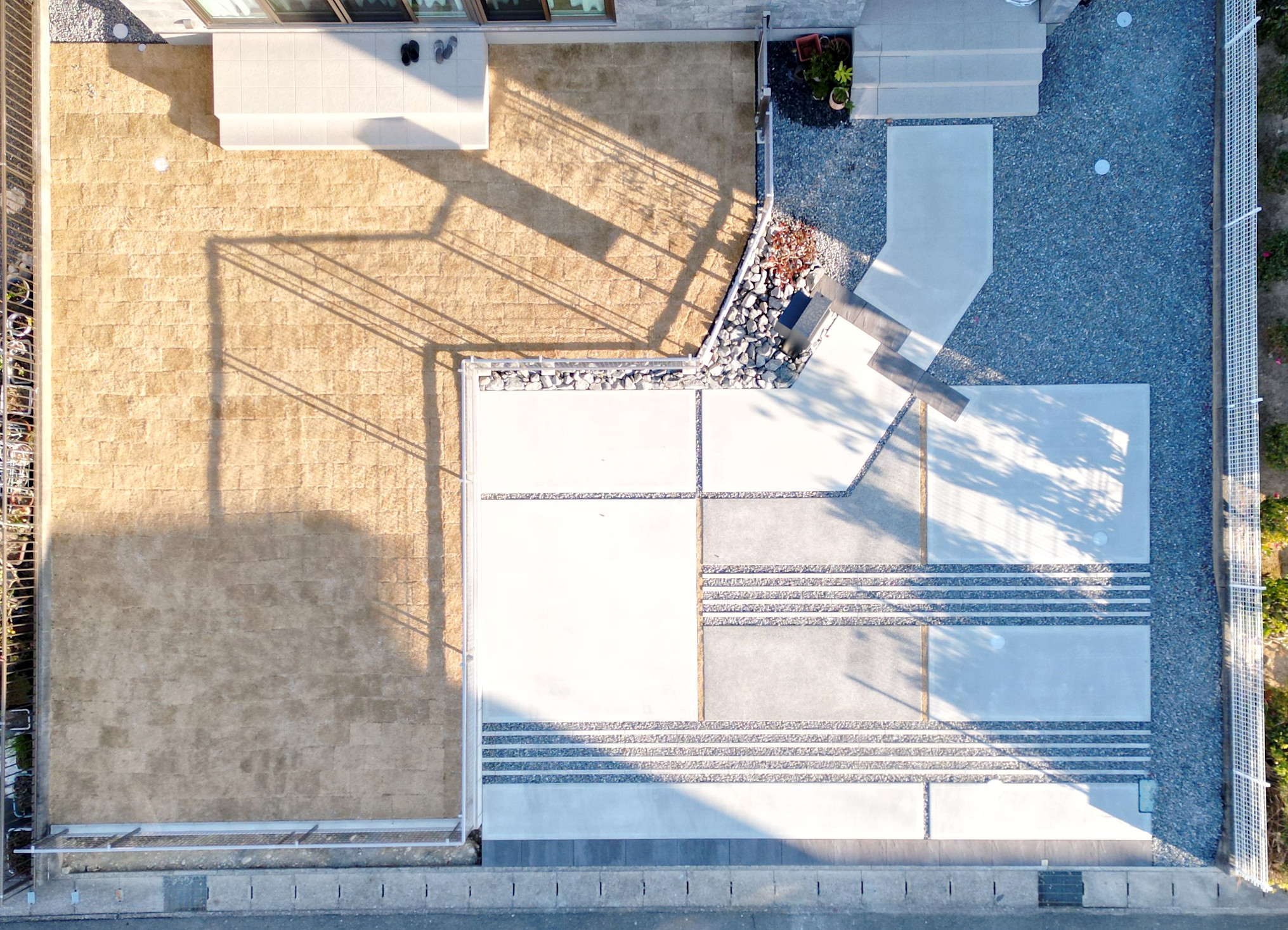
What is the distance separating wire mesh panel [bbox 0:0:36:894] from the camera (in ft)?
32.9

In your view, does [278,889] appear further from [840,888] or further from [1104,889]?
[1104,889]

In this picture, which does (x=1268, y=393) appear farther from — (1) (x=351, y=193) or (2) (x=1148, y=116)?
(1) (x=351, y=193)

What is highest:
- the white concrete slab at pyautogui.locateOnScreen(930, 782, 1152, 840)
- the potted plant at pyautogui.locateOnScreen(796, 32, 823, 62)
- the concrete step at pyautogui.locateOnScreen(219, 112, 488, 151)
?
the potted plant at pyautogui.locateOnScreen(796, 32, 823, 62)

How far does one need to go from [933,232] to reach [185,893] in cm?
1625

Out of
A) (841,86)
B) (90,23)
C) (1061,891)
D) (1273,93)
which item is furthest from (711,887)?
(90,23)

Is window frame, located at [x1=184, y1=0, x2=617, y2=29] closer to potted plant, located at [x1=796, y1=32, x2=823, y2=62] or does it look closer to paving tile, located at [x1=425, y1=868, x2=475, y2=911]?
potted plant, located at [x1=796, y1=32, x2=823, y2=62]

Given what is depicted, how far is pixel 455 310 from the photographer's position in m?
10.5

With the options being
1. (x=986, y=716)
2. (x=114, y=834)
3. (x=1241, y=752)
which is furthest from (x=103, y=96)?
(x=1241, y=752)

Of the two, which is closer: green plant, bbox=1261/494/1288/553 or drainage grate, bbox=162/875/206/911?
green plant, bbox=1261/494/1288/553

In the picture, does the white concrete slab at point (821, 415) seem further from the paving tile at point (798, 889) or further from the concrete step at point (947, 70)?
the paving tile at point (798, 889)

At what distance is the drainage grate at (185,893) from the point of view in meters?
10.9

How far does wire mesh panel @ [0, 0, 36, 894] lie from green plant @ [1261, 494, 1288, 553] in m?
19.2

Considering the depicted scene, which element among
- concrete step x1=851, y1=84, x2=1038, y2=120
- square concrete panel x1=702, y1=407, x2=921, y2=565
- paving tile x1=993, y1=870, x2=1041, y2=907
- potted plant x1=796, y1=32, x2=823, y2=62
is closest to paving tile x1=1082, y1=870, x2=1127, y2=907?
A: paving tile x1=993, y1=870, x2=1041, y2=907

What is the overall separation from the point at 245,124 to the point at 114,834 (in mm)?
11133
